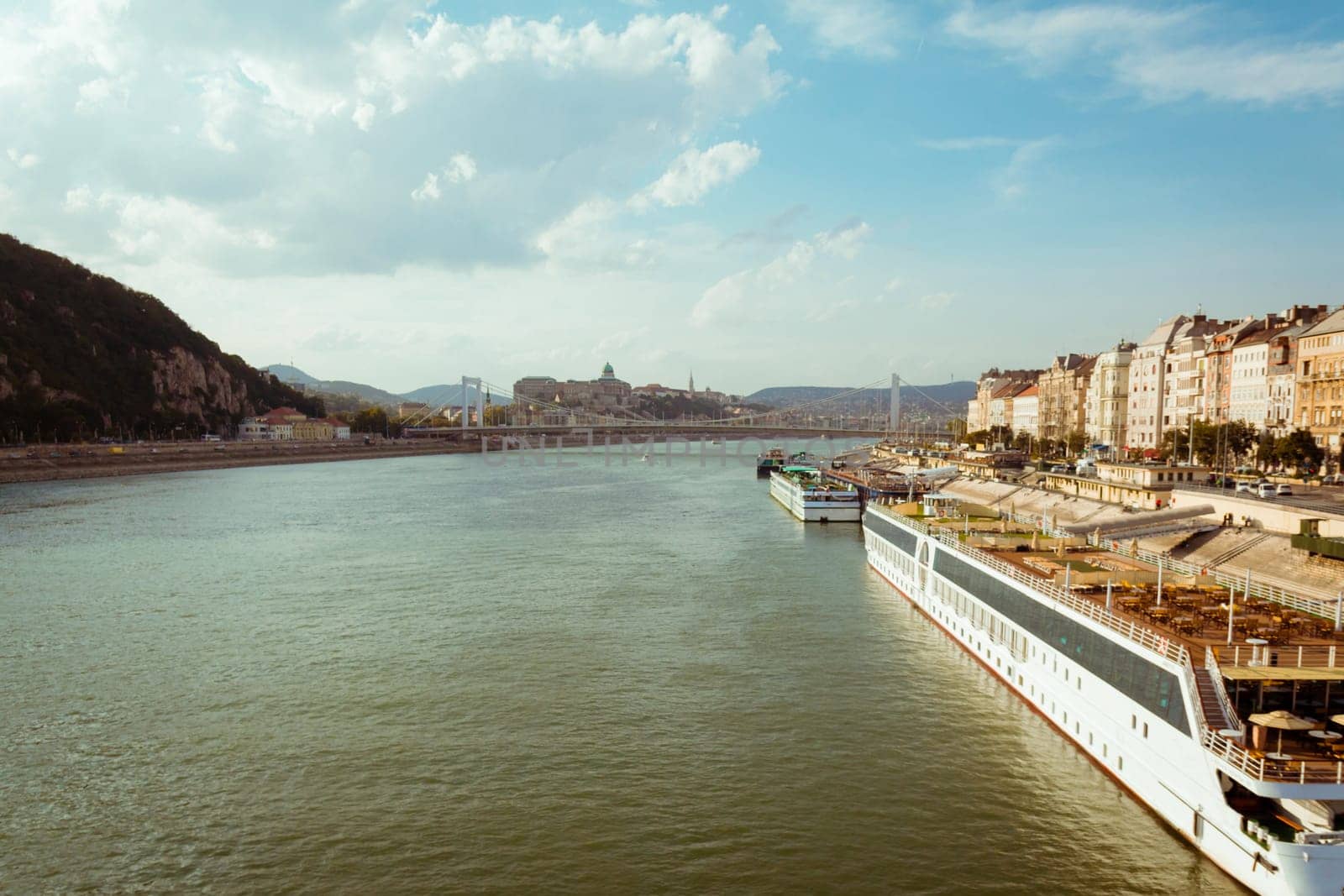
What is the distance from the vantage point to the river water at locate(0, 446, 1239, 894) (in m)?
9.48

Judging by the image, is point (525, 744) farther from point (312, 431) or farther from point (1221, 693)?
point (312, 431)

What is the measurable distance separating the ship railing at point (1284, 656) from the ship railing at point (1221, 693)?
0.43 ft

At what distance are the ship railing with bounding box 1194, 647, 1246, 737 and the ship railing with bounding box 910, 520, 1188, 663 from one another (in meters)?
0.32

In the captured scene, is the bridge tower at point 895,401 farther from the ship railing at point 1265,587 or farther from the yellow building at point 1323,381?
the ship railing at point 1265,587

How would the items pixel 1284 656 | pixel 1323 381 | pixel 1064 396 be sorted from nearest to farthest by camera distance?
pixel 1284 656, pixel 1323 381, pixel 1064 396

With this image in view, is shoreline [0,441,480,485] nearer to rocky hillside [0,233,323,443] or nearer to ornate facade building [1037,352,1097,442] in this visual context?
rocky hillside [0,233,323,443]

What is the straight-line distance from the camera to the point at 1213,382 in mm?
41781

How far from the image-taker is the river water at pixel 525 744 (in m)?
9.48

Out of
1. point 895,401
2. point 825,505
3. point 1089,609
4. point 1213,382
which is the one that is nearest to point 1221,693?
point 1089,609

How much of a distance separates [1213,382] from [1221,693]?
37.8m

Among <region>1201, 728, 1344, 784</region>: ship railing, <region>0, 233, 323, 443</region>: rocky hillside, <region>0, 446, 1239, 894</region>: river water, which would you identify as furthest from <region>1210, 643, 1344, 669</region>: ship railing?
<region>0, 233, 323, 443</region>: rocky hillside

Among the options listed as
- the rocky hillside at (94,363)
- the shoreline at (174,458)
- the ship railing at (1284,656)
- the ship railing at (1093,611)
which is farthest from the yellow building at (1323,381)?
the rocky hillside at (94,363)

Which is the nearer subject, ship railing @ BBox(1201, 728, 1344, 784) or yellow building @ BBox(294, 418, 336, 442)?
ship railing @ BBox(1201, 728, 1344, 784)

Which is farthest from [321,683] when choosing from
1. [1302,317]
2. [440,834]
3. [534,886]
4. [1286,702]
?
[1302,317]
